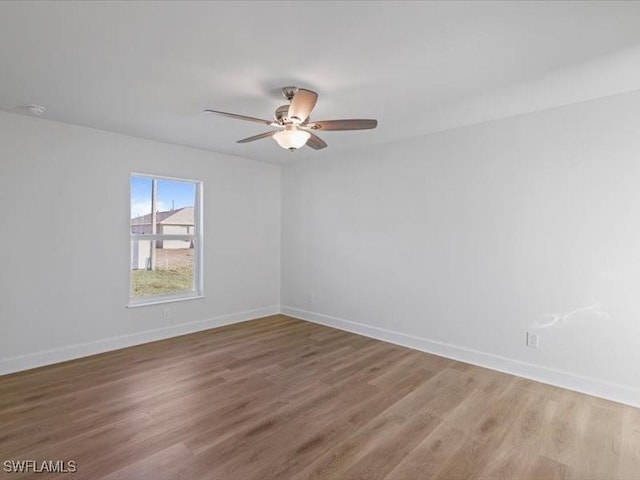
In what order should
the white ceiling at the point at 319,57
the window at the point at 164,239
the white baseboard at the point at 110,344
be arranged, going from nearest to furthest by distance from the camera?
the white ceiling at the point at 319,57, the white baseboard at the point at 110,344, the window at the point at 164,239

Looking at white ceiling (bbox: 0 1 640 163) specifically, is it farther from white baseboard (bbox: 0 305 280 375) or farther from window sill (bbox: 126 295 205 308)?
white baseboard (bbox: 0 305 280 375)

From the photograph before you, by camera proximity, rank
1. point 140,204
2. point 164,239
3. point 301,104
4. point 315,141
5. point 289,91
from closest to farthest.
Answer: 1. point 301,104
2. point 289,91
3. point 315,141
4. point 140,204
5. point 164,239

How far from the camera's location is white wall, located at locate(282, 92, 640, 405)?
8.80ft

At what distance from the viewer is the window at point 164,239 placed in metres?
4.03

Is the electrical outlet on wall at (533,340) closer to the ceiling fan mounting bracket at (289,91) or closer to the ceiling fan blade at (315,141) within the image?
the ceiling fan blade at (315,141)

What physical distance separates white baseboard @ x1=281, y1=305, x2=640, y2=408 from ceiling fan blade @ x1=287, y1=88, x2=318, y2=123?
2699mm

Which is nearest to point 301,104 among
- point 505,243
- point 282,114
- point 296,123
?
point 296,123

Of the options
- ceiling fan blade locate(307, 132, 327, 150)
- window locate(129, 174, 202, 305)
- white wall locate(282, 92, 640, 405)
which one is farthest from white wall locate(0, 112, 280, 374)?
ceiling fan blade locate(307, 132, 327, 150)

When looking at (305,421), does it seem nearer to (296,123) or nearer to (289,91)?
(296,123)

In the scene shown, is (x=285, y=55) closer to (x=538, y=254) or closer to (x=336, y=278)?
(x=538, y=254)

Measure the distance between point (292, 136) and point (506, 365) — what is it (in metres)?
2.82

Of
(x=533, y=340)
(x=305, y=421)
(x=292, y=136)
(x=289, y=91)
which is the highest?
(x=289, y=91)

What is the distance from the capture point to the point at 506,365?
3.20 m

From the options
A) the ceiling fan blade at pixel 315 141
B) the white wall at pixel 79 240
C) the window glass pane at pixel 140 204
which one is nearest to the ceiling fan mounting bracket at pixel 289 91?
the ceiling fan blade at pixel 315 141
